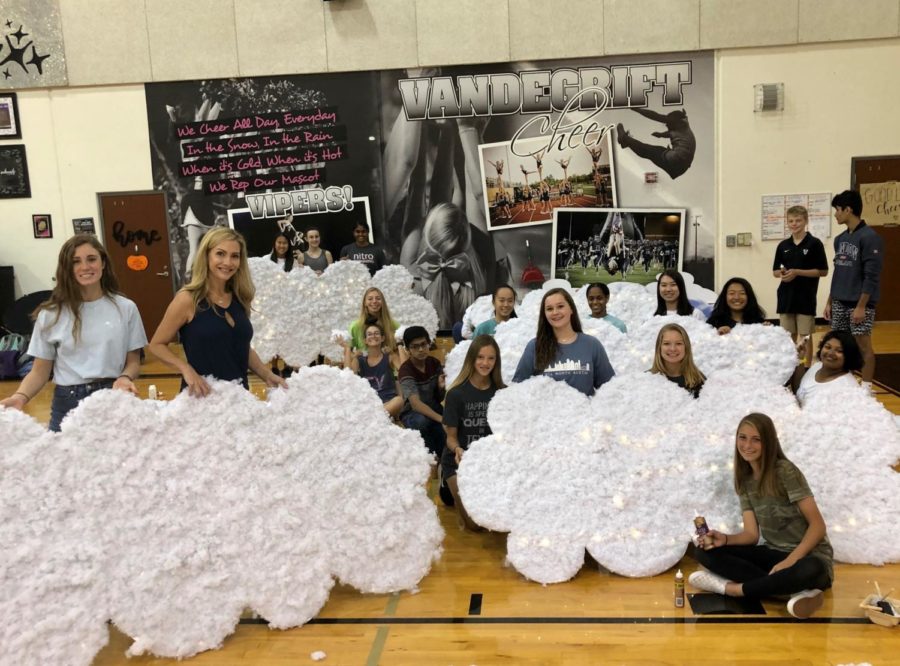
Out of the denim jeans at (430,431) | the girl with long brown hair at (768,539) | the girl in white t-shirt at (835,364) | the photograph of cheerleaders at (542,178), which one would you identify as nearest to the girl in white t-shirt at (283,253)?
the photograph of cheerleaders at (542,178)

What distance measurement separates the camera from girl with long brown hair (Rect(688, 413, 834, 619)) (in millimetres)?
3357

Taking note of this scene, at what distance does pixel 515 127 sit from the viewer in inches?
411

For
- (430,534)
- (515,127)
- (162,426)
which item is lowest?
(430,534)

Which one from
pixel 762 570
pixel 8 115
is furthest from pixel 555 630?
pixel 8 115

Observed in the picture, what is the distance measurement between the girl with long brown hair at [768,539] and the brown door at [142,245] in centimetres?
913

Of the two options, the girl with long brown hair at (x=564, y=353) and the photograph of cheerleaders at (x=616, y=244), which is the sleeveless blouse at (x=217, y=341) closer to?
the girl with long brown hair at (x=564, y=353)

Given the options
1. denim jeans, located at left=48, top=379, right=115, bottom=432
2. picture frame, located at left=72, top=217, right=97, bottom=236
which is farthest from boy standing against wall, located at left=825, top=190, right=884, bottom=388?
picture frame, located at left=72, top=217, right=97, bottom=236

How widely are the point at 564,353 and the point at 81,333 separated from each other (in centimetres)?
236

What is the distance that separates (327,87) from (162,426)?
8.08 metres

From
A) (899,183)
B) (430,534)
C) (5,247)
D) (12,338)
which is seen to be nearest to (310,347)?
(12,338)

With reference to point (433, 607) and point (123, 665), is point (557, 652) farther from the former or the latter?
point (123, 665)

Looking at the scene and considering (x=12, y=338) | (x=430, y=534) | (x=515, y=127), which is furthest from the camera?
(x=515, y=127)

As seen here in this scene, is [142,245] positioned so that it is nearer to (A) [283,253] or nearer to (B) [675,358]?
(A) [283,253]

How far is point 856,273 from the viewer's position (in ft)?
19.1
